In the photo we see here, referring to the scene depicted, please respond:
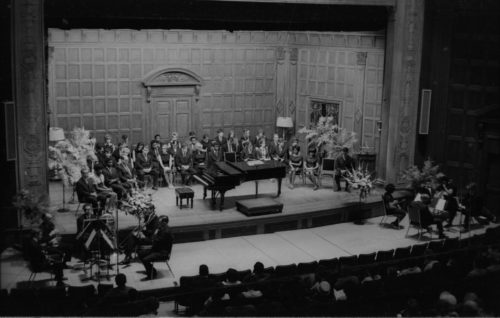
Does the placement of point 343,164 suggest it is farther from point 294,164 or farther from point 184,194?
point 184,194

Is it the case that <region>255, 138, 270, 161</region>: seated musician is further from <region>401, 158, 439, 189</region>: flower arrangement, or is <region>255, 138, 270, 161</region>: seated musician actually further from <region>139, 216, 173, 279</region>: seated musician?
<region>139, 216, 173, 279</region>: seated musician

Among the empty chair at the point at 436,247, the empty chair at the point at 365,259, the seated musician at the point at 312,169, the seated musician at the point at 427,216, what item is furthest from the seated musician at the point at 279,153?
the empty chair at the point at 365,259

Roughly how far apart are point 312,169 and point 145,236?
6.77 metres

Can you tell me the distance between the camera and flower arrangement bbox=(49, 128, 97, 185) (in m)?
15.8

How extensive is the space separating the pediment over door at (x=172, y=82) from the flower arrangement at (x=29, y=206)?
735 cm

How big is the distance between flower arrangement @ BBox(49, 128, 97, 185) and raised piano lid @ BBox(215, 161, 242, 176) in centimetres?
314

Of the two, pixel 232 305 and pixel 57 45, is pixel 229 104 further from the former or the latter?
pixel 232 305

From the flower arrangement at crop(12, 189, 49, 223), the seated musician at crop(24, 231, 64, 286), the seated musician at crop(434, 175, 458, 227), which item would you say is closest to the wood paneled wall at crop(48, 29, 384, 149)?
the seated musician at crop(434, 175, 458, 227)

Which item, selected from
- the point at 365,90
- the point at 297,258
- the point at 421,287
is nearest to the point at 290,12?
the point at 365,90

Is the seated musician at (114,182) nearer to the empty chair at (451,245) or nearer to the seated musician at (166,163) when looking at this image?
the seated musician at (166,163)

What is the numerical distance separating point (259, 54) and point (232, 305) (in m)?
13.2

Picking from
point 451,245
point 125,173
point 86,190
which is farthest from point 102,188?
point 451,245

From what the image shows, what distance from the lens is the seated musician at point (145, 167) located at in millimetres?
17406

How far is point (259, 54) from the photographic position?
848 inches
